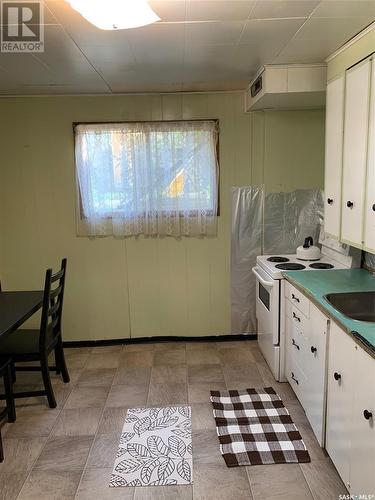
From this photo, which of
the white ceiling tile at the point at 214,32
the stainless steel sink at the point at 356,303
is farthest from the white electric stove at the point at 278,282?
the white ceiling tile at the point at 214,32

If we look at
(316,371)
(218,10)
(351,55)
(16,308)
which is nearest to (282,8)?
(218,10)

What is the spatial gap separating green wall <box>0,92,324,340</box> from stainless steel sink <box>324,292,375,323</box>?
1700 millimetres

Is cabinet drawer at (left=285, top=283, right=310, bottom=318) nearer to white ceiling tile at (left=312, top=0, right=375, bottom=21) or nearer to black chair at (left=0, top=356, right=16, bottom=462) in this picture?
white ceiling tile at (left=312, top=0, right=375, bottom=21)

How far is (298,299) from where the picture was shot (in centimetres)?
274

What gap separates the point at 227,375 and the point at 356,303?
1.38 meters

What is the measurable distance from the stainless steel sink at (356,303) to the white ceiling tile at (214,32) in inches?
62.7

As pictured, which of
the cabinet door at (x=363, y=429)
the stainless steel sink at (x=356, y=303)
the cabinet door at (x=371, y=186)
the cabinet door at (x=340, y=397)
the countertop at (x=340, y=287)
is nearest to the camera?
the cabinet door at (x=363, y=429)

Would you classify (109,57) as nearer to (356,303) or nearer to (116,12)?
(116,12)

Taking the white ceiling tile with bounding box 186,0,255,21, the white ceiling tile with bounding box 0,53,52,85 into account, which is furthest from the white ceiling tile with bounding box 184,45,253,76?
the white ceiling tile with bounding box 0,53,52,85

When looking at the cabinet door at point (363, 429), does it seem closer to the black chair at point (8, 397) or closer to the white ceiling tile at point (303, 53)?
the white ceiling tile at point (303, 53)

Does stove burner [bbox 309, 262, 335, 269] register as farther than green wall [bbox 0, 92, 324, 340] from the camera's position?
No

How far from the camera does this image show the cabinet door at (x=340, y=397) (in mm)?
1915

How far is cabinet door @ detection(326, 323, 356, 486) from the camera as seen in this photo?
6.28 feet

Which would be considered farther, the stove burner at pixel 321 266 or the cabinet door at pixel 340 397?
the stove burner at pixel 321 266
